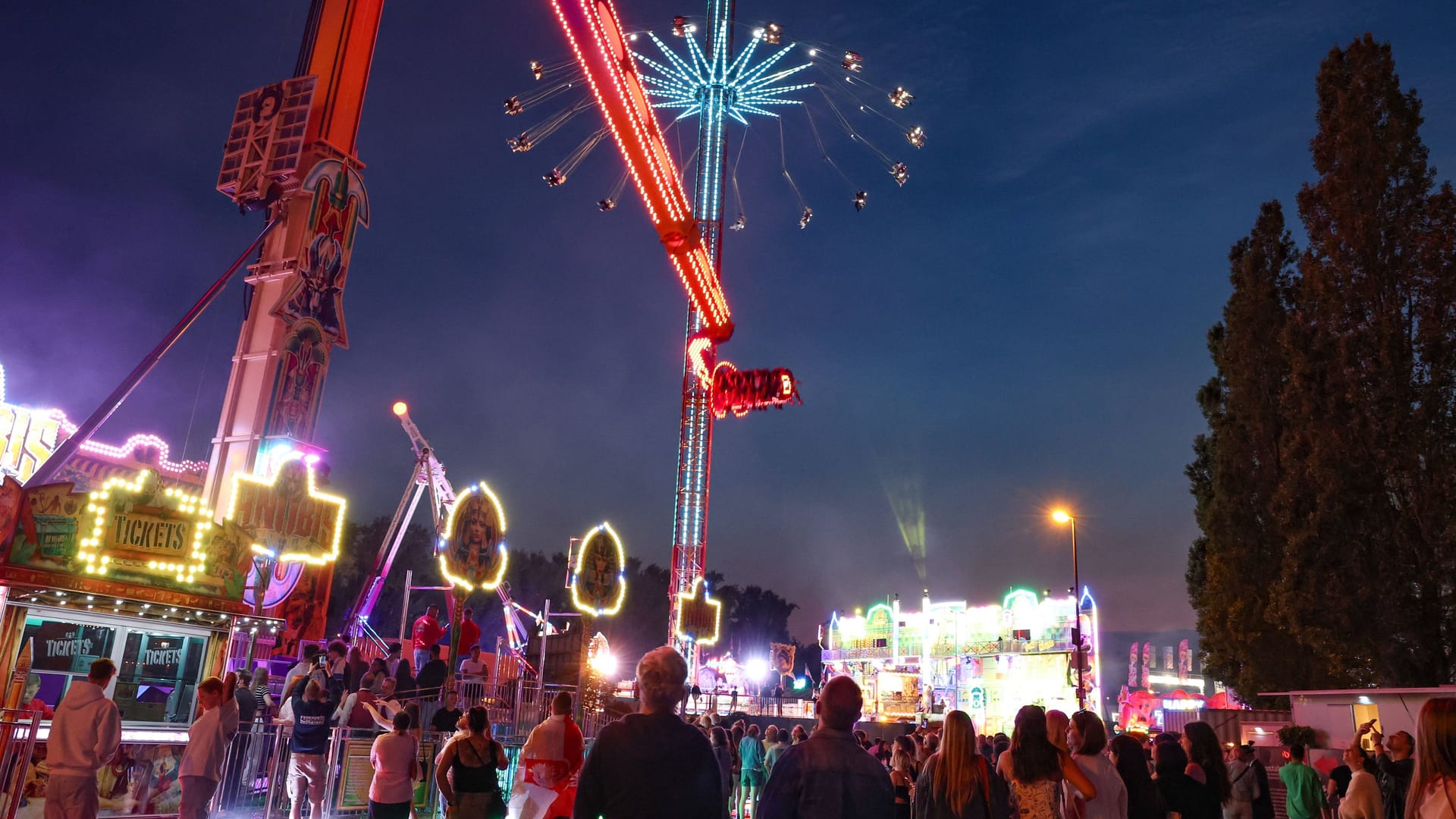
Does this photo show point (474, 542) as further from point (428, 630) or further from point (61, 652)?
point (61, 652)

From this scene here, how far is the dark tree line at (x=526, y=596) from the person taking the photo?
61312mm

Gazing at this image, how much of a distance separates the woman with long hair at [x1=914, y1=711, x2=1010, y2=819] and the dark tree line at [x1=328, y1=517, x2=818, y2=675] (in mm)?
44495

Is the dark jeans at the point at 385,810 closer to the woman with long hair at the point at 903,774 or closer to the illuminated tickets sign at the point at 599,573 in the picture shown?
the woman with long hair at the point at 903,774

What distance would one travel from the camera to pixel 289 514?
19.3 metres

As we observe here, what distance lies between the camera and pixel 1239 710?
93.9 feet

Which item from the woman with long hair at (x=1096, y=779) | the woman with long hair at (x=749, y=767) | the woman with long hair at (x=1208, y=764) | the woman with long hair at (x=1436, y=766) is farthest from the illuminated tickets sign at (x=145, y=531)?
the woman with long hair at (x=1436, y=766)

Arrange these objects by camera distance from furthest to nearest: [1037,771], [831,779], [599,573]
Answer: [599,573]
[1037,771]
[831,779]

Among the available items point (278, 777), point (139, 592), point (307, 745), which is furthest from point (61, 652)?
point (307, 745)

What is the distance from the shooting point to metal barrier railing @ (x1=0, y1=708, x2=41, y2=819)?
1020 cm

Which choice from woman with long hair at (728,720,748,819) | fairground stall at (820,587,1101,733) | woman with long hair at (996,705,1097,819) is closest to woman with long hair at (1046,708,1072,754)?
woman with long hair at (996,705,1097,819)

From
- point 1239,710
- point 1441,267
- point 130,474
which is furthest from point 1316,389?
point 130,474

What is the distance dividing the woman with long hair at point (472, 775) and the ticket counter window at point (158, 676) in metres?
11.4

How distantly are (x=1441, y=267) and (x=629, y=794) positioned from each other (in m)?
25.5

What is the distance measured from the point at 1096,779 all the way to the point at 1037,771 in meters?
0.48
